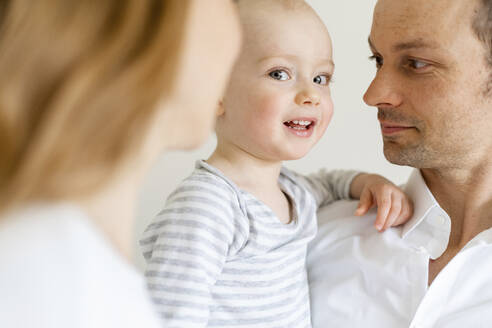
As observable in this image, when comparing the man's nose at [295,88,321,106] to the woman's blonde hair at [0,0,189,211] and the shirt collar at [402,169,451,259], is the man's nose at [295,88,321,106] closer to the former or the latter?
the shirt collar at [402,169,451,259]

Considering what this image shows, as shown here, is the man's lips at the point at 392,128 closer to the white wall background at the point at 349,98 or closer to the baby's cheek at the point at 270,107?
the baby's cheek at the point at 270,107

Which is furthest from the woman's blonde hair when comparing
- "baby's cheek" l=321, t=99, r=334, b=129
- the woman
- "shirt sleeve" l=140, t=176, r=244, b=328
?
"baby's cheek" l=321, t=99, r=334, b=129

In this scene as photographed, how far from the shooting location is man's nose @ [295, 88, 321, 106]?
4.68 ft

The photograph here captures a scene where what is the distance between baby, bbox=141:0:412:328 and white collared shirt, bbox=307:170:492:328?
0.36 ft

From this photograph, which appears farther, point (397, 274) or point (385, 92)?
point (385, 92)

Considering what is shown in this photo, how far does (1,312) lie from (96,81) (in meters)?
0.25

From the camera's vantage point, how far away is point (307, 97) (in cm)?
142

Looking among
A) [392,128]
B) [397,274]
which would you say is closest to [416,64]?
[392,128]

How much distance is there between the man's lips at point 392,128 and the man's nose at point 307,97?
1.15ft

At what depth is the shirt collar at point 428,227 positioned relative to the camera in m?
1.63

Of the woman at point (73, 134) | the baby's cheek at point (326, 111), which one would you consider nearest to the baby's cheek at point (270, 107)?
the baby's cheek at point (326, 111)

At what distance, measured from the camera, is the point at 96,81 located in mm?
639

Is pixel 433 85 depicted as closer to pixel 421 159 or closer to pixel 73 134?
pixel 421 159

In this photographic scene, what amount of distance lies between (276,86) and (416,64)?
0.48 m
